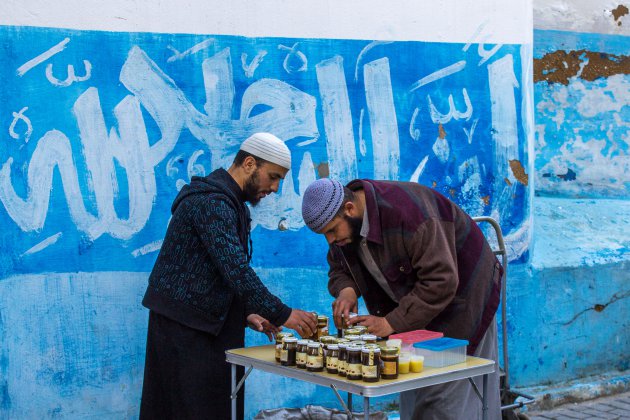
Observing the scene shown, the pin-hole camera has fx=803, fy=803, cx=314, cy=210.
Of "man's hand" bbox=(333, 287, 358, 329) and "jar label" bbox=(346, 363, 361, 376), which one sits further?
"man's hand" bbox=(333, 287, 358, 329)

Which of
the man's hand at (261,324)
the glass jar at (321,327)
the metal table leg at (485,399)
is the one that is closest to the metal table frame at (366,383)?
the metal table leg at (485,399)

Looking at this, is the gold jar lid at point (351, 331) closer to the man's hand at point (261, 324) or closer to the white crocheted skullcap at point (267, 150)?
the man's hand at point (261, 324)

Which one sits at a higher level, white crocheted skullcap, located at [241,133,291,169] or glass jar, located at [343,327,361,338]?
white crocheted skullcap, located at [241,133,291,169]

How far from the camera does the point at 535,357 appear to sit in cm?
568

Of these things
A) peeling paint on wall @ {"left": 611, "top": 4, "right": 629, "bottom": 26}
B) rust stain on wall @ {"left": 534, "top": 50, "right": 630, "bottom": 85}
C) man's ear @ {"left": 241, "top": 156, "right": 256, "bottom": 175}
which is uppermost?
peeling paint on wall @ {"left": 611, "top": 4, "right": 629, "bottom": 26}

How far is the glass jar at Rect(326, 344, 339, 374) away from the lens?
A: 309 cm

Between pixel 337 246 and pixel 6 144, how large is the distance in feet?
6.14

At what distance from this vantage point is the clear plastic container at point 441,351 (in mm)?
3166

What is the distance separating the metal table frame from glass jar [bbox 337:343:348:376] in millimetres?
27

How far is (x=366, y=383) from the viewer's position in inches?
115

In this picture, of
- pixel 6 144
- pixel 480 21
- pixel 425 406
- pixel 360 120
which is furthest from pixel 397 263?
pixel 480 21

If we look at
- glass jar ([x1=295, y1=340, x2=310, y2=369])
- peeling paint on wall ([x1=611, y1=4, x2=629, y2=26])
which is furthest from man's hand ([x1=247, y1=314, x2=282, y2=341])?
peeling paint on wall ([x1=611, y1=4, x2=629, y2=26])

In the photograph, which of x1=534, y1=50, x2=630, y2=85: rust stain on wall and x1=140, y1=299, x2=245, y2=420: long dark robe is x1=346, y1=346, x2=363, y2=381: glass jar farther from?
x1=534, y1=50, x2=630, y2=85: rust stain on wall

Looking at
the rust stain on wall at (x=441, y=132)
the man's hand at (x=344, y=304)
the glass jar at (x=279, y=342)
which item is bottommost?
the glass jar at (x=279, y=342)
